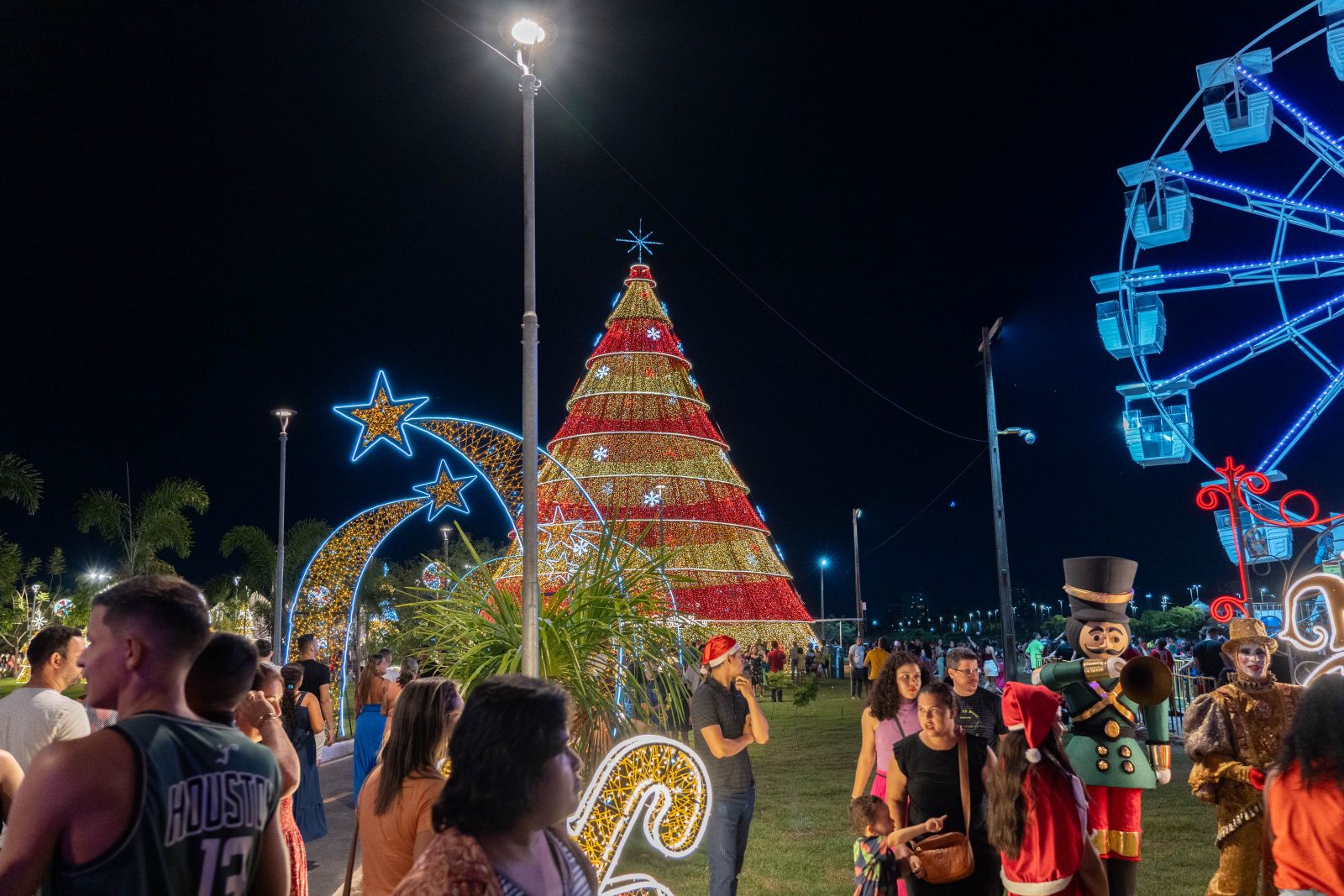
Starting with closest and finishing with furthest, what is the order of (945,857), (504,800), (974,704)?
(504,800)
(945,857)
(974,704)

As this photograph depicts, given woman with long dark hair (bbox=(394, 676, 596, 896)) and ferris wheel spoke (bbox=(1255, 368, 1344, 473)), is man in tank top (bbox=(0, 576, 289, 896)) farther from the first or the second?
ferris wheel spoke (bbox=(1255, 368, 1344, 473))

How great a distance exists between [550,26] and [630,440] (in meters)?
25.9

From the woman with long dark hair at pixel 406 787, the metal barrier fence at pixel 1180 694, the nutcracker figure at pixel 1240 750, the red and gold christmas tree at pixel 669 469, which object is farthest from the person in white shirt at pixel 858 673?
the woman with long dark hair at pixel 406 787

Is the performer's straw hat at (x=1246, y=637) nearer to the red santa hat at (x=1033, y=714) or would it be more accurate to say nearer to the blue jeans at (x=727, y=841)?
the red santa hat at (x=1033, y=714)

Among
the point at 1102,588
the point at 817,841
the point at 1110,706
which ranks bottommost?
the point at 817,841

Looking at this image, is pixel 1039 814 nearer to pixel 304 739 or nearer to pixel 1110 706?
pixel 1110 706

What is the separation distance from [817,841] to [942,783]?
4.71 meters

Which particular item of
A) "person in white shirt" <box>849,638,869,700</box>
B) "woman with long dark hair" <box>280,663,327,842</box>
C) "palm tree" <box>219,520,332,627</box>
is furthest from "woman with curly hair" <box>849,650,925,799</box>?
"palm tree" <box>219,520,332,627</box>

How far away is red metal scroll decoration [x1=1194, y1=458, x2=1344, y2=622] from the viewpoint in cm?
1345

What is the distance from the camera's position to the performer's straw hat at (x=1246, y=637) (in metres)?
6.10

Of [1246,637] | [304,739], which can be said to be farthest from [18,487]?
[1246,637]

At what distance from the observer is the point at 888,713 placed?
628cm

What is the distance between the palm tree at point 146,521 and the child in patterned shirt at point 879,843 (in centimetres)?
2637

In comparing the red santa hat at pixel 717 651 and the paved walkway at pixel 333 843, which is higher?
the red santa hat at pixel 717 651
